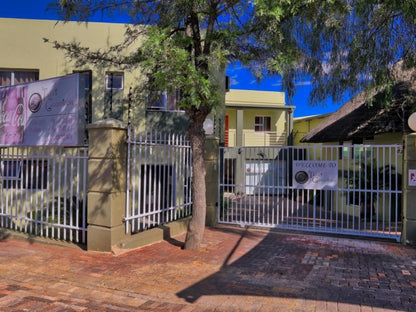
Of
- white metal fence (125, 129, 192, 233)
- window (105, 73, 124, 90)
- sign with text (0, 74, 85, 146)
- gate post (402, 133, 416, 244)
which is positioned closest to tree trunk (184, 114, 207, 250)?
white metal fence (125, 129, 192, 233)

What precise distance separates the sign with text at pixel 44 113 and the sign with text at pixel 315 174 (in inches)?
193

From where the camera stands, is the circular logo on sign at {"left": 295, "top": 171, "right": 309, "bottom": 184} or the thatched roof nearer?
the circular logo on sign at {"left": 295, "top": 171, "right": 309, "bottom": 184}

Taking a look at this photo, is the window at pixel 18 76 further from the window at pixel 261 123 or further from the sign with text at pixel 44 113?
the window at pixel 261 123

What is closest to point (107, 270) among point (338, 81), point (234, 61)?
point (234, 61)

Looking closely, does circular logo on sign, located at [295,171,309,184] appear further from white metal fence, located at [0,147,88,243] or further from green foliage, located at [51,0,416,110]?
white metal fence, located at [0,147,88,243]

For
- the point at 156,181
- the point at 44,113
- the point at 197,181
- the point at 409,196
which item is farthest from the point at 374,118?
the point at 44,113

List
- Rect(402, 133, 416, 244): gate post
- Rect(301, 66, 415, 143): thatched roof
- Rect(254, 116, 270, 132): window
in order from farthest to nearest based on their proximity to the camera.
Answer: Rect(254, 116, 270, 132): window → Rect(301, 66, 415, 143): thatched roof → Rect(402, 133, 416, 244): gate post

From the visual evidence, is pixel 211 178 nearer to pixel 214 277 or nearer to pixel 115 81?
pixel 214 277

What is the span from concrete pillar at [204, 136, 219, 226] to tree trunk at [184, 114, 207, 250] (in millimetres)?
2259

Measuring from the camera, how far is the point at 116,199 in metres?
6.01

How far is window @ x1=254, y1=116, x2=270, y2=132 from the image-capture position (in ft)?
73.8

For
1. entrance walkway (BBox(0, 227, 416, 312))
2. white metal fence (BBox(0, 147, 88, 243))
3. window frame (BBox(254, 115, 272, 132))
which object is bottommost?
entrance walkway (BBox(0, 227, 416, 312))

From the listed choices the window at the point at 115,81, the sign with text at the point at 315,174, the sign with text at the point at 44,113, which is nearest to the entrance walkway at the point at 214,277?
the sign with text at the point at 315,174

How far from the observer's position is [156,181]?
7289 mm
